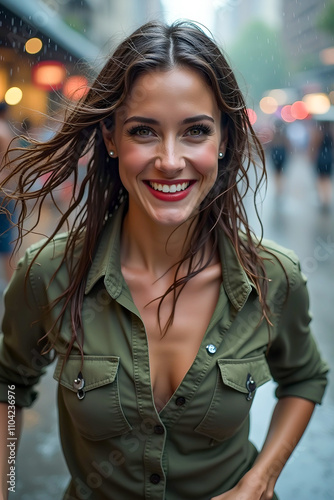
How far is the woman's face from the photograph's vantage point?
1.77m

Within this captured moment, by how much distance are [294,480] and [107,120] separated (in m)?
2.70

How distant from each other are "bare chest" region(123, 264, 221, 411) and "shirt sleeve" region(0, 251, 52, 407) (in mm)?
316

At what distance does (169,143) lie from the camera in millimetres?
1764

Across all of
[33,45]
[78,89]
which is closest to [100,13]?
[33,45]

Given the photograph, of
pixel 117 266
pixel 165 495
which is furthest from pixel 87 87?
pixel 165 495

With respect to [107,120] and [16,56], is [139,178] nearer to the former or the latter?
[107,120]

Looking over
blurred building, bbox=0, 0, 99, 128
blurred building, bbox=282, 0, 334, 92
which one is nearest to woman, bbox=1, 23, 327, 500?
blurred building, bbox=0, 0, 99, 128

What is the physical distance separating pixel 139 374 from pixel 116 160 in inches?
28.5

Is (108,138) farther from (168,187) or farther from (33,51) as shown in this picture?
(33,51)

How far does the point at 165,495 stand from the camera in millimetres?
1872

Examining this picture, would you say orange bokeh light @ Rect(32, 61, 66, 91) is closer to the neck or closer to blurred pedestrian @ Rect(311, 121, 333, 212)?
blurred pedestrian @ Rect(311, 121, 333, 212)

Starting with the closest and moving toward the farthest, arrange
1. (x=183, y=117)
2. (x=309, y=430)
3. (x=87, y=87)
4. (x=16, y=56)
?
1. (x=183, y=117)
2. (x=87, y=87)
3. (x=309, y=430)
4. (x=16, y=56)

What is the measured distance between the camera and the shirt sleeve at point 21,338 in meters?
1.92

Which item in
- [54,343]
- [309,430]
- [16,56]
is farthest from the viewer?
[16,56]
